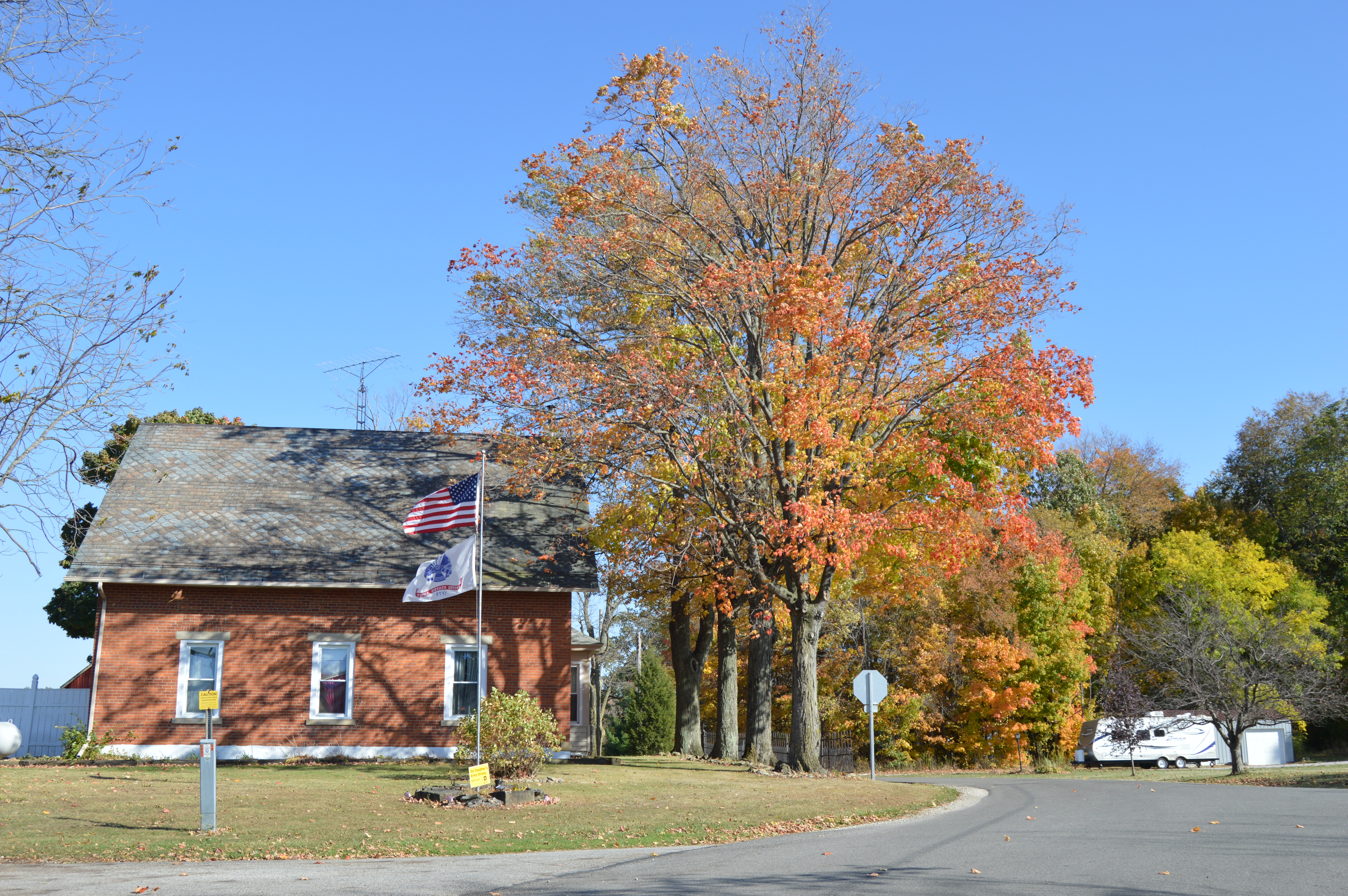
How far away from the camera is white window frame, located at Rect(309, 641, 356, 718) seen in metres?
24.2

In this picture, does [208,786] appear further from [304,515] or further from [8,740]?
[8,740]

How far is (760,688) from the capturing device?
28.0 metres

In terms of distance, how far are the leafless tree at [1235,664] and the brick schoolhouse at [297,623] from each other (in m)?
20.8

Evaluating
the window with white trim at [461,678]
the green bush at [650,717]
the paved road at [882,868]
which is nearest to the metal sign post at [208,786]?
the paved road at [882,868]

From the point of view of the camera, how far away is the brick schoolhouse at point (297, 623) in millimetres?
23656

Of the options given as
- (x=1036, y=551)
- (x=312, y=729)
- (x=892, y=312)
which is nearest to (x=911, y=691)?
(x=1036, y=551)

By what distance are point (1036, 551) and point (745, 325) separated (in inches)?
373

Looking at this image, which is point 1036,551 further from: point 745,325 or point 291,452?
Answer: point 291,452

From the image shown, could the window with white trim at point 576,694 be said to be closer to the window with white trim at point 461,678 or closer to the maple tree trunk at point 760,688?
the maple tree trunk at point 760,688

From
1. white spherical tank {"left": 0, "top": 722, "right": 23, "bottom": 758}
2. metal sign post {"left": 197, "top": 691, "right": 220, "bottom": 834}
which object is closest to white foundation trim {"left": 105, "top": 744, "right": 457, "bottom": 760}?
white spherical tank {"left": 0, "top": 722, "right": 23, "bottom": 758}

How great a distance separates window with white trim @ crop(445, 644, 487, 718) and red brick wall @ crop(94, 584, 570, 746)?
6.6 inches

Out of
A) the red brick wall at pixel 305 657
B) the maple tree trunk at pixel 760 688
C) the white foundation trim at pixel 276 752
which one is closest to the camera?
the white foundation trim at pixel 276 752

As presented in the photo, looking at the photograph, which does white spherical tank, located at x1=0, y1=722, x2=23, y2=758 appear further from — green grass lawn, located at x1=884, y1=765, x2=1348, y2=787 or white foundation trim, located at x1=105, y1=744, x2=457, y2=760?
green grass lawn, located at x1=884, y1=765, x2=1348, y2=787

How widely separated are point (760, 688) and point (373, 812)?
578 inches
